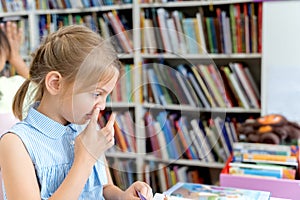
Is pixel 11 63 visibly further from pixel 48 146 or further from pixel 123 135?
pixel 123 135

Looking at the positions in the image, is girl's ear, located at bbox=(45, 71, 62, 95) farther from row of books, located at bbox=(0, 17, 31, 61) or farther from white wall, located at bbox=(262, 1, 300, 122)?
row of books, located at bbox=(0, 17, 31, 61)

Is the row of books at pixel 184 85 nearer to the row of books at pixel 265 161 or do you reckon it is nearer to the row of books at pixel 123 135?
the row of books at pixel 123 135

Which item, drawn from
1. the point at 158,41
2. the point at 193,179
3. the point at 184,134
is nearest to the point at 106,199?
the point at 184,134

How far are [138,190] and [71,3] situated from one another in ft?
5.23

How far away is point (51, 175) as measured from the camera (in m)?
0.87

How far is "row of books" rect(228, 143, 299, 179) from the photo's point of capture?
1.27 meters

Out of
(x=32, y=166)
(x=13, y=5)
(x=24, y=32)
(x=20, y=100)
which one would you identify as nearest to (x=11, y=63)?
(x=24, y=32)

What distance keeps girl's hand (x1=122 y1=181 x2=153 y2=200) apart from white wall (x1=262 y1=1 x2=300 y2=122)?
3.74 feet

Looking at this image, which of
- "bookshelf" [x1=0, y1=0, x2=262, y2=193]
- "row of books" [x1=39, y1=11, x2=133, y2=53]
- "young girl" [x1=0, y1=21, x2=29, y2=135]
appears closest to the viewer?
"bookshelf" [x1=0, y1=0, x2=262, y2=193]

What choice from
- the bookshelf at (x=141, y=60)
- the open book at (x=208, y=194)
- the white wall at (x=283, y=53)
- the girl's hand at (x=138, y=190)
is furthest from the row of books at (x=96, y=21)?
the girl's hand at (x=138, y=190)

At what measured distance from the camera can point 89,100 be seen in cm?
77

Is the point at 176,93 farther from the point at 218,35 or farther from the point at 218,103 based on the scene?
the point at 218,35

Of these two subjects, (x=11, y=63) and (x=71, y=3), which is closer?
(x=11, y=63)

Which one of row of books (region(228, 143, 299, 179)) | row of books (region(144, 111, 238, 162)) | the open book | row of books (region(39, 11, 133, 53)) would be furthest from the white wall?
row of books (region(144, 111, 238, 162))
